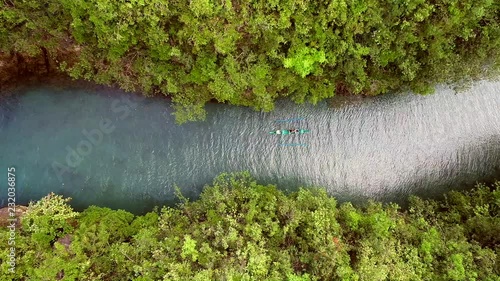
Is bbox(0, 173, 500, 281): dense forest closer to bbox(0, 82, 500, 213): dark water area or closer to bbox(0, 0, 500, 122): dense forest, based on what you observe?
bbox(0, 82, 500, 213): dark water area

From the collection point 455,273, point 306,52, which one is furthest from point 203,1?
point 455,273

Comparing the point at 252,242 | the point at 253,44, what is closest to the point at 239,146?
the point at 253,44

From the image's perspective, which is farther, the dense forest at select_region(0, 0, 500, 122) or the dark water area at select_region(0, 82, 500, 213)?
the dark water area at select_region(0, 82, 500, 213)

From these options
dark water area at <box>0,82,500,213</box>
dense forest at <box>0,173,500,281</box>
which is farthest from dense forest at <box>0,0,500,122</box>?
dense forest at <box>0,173,500,281</box>

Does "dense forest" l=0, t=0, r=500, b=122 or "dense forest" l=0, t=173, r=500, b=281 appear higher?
"dense forest" l=0, t=0, r=500, b=122

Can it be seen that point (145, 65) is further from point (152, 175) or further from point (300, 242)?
point (300, 242)

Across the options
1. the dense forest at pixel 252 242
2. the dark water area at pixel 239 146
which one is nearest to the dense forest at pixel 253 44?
the dark water area at pixel 239 146

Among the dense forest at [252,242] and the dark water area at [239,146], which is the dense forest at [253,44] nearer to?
the dark water area at [239,146]
